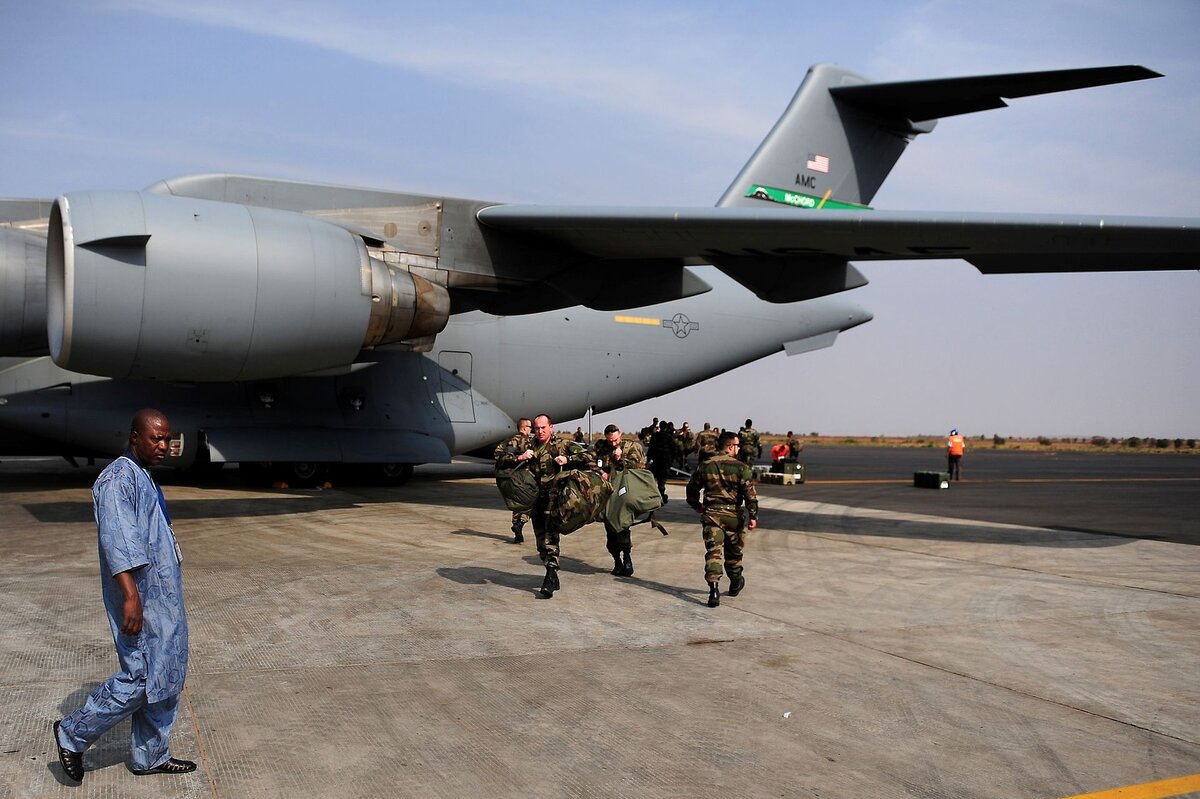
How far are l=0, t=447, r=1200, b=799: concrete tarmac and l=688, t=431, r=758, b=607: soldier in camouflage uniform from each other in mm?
315

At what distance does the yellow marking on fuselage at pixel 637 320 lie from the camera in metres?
17.1

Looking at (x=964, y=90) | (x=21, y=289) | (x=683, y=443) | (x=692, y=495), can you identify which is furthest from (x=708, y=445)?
(x=683, y=443)

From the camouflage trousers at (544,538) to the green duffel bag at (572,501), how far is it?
8 centimetres

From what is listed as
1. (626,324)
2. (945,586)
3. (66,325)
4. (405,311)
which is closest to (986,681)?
(945,586)

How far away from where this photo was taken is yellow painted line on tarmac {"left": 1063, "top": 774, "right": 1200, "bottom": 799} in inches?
151

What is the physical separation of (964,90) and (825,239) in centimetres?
355

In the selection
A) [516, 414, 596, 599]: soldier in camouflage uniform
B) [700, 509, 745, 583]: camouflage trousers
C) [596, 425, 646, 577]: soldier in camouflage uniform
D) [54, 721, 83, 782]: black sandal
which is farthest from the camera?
[596, 425, 646, 577]: soldier in camouflage uniform

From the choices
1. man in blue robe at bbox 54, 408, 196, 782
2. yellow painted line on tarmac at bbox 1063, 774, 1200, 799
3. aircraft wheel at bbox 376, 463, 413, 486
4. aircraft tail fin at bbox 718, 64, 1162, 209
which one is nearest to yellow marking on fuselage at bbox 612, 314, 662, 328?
aircraft tail fin at bbox 718, 64, 1162, 209


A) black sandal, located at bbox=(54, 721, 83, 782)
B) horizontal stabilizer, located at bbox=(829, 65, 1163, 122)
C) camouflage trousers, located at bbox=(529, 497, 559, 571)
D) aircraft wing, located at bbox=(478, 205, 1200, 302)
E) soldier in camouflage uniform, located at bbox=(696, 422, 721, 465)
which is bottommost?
black sandal, located at bbox=(54, 721, 83, 782)

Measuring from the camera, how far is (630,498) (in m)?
7.96

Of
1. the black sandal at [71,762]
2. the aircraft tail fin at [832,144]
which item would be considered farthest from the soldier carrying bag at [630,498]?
the aircraft tail fin at [832,144]

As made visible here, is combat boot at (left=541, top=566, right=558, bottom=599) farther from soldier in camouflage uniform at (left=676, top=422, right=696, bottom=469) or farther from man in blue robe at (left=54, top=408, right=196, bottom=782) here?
soldier in camouflage uniform at (left=676, top=422, right=696, bottom=469)

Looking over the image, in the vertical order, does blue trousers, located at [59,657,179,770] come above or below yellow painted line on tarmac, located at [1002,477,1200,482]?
above

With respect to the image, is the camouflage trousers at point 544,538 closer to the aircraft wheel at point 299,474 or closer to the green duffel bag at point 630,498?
the green duffel bag at point 630,498
